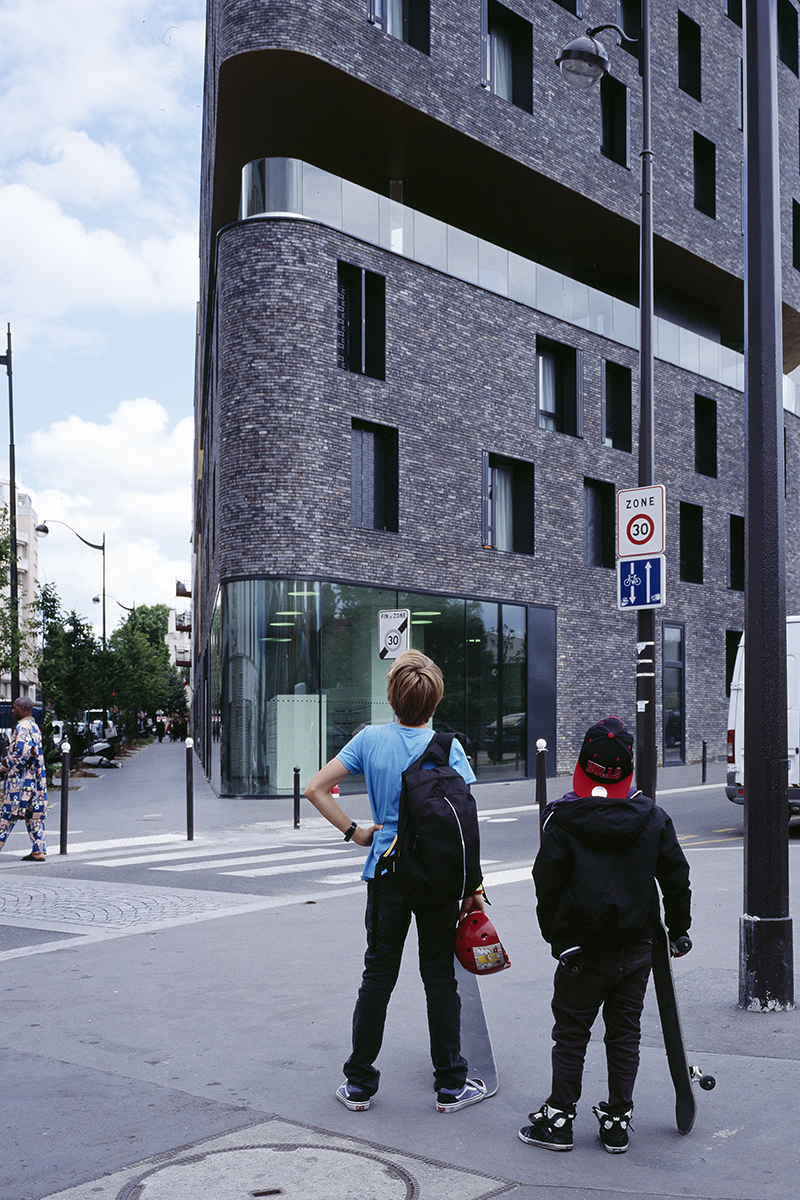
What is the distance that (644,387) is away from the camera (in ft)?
45.6

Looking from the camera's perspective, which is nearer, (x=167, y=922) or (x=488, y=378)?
(x=167, y=922)

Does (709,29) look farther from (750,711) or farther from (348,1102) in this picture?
(348,1102)

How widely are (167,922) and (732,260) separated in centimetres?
2814

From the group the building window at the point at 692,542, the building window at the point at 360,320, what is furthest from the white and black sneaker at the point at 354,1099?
the building window at the point at 692,542

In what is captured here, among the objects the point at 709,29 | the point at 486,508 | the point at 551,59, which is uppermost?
the point at 709,29

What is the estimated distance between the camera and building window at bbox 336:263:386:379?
73.9 ft

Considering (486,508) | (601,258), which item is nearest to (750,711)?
(486,508)

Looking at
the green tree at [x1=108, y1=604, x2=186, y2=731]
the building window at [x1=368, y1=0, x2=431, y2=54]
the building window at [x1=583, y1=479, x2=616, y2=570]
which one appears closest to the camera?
the building window at [x1=368, y1=0, x2=431, y2=54]

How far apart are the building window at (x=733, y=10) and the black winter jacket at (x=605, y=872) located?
35.3 meters

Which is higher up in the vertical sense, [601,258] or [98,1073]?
[601,258]

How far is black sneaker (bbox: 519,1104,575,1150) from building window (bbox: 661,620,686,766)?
26.8m

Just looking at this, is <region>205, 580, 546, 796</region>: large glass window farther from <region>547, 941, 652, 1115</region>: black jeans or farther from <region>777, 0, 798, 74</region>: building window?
<region>777, 0, 798, 74</region>: building window

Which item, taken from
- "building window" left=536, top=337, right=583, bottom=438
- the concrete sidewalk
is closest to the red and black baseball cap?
the concrete sidewalk

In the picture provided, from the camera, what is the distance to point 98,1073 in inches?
192
